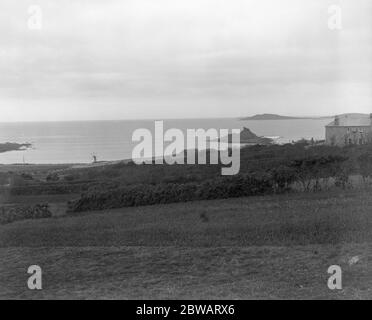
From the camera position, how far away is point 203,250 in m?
3.73

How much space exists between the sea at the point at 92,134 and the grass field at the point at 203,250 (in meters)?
0.52

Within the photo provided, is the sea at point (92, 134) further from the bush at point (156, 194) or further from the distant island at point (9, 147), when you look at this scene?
the bush at point (156, 194)

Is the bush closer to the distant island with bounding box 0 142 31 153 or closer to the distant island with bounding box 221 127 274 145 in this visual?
the distant island with bounding box 221 127 274 145

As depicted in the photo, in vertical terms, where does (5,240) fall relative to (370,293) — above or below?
above

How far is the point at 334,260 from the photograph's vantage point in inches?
139

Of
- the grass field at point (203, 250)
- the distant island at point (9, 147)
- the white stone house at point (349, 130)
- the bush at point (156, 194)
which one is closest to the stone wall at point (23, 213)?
the grass field at point (203, 250)

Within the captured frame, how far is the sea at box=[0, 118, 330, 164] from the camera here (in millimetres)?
3967

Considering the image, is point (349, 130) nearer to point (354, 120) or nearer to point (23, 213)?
point (354, 120)

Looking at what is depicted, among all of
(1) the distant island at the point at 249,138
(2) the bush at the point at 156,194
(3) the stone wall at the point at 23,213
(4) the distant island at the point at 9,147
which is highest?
(1) the distant island at the point at 249,138

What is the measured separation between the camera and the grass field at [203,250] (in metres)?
3.38
